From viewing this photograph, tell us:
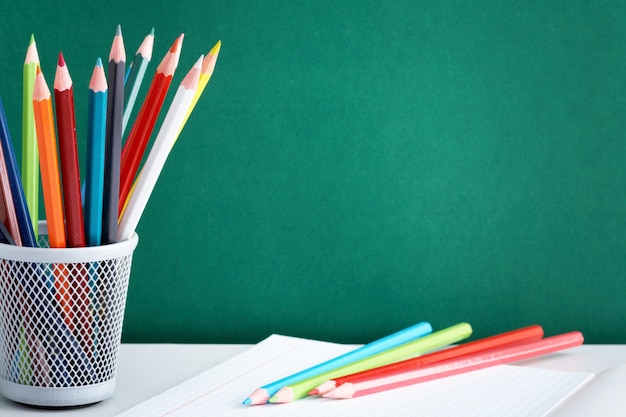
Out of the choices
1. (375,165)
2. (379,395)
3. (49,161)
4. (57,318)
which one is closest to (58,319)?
(57,318)

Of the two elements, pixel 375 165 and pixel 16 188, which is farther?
pixel 375 165

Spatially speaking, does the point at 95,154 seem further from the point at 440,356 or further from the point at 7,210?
the point at 440,356

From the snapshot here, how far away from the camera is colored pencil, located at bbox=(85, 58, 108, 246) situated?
0.55 meters

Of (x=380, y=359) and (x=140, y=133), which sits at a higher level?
(x=140, y=133)

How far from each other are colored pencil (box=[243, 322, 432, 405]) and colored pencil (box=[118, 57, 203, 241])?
0.47ft

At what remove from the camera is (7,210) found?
1.94 feet

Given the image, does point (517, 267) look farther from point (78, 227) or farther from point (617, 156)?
point (78, 227)

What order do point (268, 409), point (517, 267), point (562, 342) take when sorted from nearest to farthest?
point (268, 409) → point (562, 342) → point (517, 267)

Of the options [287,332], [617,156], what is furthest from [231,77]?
[617,156]

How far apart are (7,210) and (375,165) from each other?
0.35m

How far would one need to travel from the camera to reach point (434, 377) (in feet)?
2.11

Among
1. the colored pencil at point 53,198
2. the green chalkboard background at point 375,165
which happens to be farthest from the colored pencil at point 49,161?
the green chalkboard background at point 375,165

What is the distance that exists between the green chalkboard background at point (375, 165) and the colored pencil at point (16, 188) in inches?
9.2

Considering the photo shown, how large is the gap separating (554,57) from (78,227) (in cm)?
47
